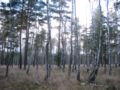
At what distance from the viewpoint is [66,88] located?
14398 millimetres

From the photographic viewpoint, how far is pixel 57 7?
32.0 metres

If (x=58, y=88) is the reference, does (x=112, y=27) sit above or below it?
above

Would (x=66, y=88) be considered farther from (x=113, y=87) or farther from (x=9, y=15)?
(x=9, y=15)

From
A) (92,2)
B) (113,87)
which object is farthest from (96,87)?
(92,2)

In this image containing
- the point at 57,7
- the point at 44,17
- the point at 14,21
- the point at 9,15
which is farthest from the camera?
the point at 57,7

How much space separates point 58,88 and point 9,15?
15.7 meters

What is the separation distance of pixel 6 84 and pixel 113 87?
830 centimetres

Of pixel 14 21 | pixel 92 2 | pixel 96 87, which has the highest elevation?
pixel 92 2

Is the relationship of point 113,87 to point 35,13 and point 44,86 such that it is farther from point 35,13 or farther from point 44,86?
point 35,13

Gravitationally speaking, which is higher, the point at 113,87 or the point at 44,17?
the point at 44,17

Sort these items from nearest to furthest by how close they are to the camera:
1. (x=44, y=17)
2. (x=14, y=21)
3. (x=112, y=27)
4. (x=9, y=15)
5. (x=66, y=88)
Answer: (x=66, y=88) < (x=14, y=21) < (x=9, y=15) < (x=44, y=17) < (x=112, y=27)

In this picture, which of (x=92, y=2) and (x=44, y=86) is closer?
(x=44, y=86)

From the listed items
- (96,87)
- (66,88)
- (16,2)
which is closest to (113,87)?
(96,87)

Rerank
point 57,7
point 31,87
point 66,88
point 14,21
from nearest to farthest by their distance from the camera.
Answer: point 66,88
point 31,87
point 14,21
point 57,7
